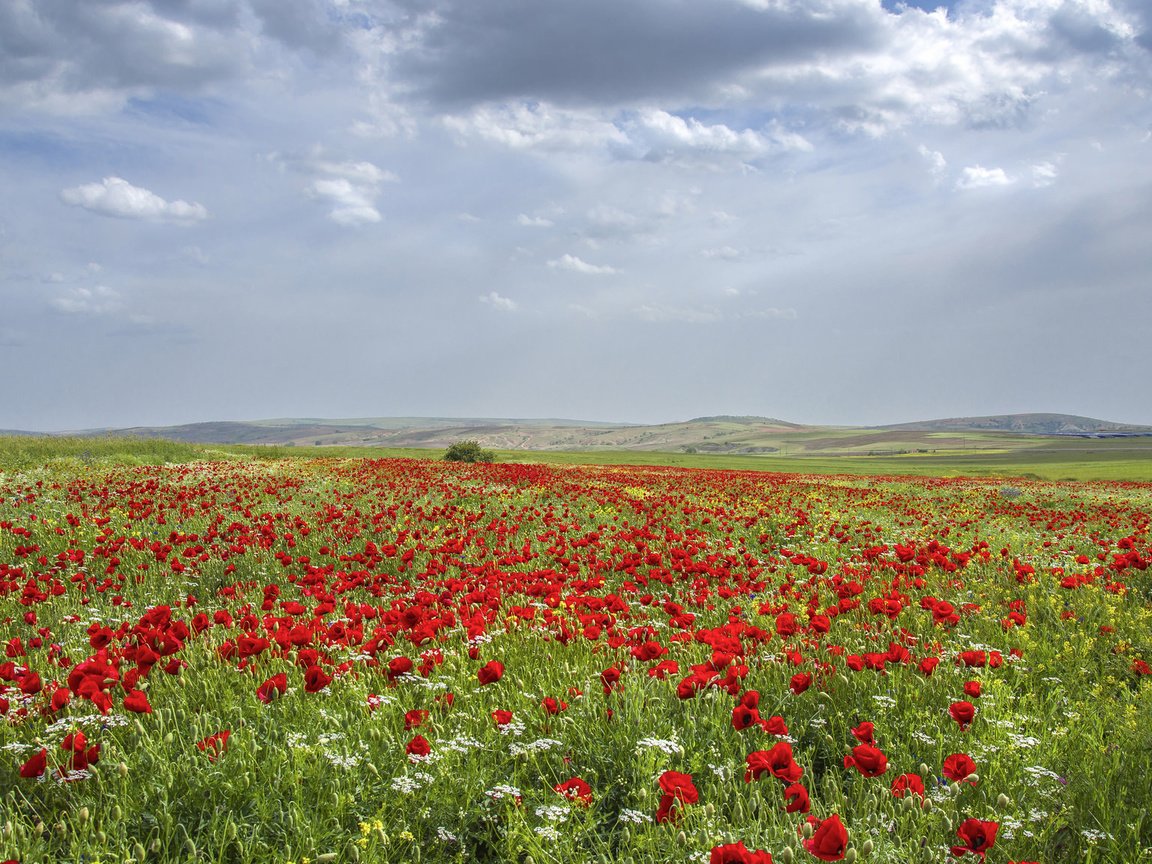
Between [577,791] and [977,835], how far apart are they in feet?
5.21

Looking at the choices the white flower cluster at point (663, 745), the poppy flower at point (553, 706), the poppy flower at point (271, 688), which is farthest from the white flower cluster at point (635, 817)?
the poppy flower at point (271, 688)

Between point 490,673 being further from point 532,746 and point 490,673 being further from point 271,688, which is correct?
point 271,688

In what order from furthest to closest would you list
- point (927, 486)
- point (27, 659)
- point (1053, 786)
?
1. point (927, 486)
2. point (27, 659)
3. point (1053, 786)

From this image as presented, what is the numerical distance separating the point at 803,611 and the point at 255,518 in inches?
384

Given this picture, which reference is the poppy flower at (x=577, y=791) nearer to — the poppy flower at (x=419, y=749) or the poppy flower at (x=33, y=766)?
the poppy flower at (x=419, y=749)

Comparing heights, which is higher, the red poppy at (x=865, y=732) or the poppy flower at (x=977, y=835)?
the red poppy at (x=865, y=732)

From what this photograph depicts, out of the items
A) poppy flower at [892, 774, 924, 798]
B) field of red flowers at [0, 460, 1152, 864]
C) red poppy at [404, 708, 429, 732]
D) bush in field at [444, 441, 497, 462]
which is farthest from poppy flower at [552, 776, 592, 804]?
bush in field at [444, 441, 497, 462]

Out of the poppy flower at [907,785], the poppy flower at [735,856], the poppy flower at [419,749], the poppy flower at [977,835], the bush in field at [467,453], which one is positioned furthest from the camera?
the bush in field at [467,453]

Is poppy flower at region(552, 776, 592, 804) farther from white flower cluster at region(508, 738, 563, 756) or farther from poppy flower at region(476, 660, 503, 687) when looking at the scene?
poppy flower at region(476, 660, 503, 687)

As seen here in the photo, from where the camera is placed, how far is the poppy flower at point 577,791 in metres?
3.02

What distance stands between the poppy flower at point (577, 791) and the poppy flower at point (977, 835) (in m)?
1.45

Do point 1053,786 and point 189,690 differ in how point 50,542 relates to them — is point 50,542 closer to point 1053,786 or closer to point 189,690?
point 189,690

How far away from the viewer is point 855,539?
1227 centimetres

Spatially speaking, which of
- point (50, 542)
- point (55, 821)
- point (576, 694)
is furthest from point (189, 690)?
point (50, 542)
